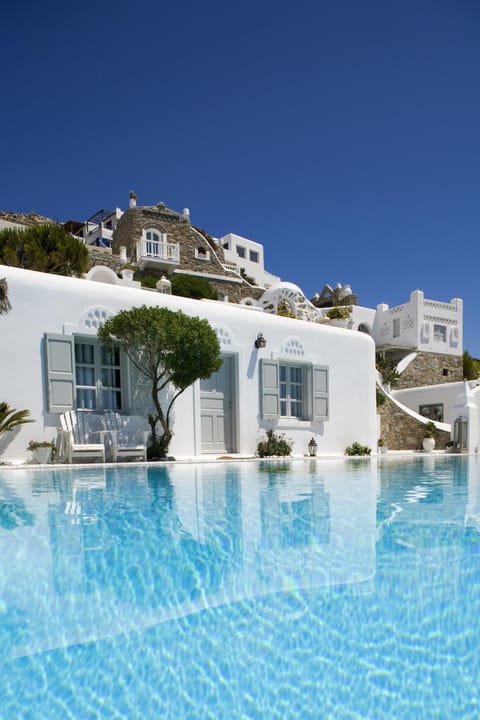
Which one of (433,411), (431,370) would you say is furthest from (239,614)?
(431,370)

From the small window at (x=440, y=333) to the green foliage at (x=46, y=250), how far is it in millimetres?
22355

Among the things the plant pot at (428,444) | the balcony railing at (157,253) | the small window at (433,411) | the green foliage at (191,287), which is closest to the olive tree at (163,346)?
the plant pot at (428,444)

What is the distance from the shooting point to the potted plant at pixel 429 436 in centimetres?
1838

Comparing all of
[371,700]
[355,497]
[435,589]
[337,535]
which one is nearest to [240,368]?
[355,497]

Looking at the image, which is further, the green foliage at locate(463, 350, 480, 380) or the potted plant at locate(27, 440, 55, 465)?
the green foliage at locate(463, 350, 480, 380)

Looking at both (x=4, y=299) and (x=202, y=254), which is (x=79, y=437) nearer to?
(x=4, y=299)

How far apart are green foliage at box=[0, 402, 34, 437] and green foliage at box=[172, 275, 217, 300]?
16485 mm

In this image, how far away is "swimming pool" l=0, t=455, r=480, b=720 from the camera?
73.9 inches

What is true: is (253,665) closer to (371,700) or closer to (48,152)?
(371,700)

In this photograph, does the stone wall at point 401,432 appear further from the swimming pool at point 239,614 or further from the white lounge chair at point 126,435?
the swimming pool at point 239,614

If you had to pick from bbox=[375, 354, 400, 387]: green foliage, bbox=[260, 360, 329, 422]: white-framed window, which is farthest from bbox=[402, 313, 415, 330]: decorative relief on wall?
bbox=[260, 360, 329, 422]: white-framed window

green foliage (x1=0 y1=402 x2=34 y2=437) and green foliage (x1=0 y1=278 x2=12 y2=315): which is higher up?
green foliage (x1=0 y1=278 x2=12 y2=315)

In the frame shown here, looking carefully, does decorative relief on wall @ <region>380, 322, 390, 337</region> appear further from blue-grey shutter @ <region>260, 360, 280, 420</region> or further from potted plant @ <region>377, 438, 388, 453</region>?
blue-grey shutter @ <region>260, 360, 280, 420</region>

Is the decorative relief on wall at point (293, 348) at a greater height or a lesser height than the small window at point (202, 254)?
lesser
